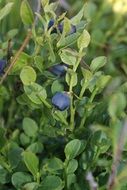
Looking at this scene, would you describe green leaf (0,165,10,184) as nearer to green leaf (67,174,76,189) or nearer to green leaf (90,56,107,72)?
green leaf (67,174,76,189)

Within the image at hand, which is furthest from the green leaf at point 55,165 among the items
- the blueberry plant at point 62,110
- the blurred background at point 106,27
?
the blurred background at point 106,27

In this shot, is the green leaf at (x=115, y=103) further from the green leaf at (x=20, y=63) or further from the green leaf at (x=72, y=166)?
the green leaf at (x=20, y=63)

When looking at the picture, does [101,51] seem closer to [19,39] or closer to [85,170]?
[19,39]

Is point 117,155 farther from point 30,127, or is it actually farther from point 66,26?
point 30,127

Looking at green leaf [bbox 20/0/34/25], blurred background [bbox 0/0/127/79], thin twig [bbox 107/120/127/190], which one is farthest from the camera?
blurred background [bbox 0/0/127/79]

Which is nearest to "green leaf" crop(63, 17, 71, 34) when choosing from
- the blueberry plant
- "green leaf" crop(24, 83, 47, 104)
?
the blueberry plant

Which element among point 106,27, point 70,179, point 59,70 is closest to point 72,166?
point 70,179
